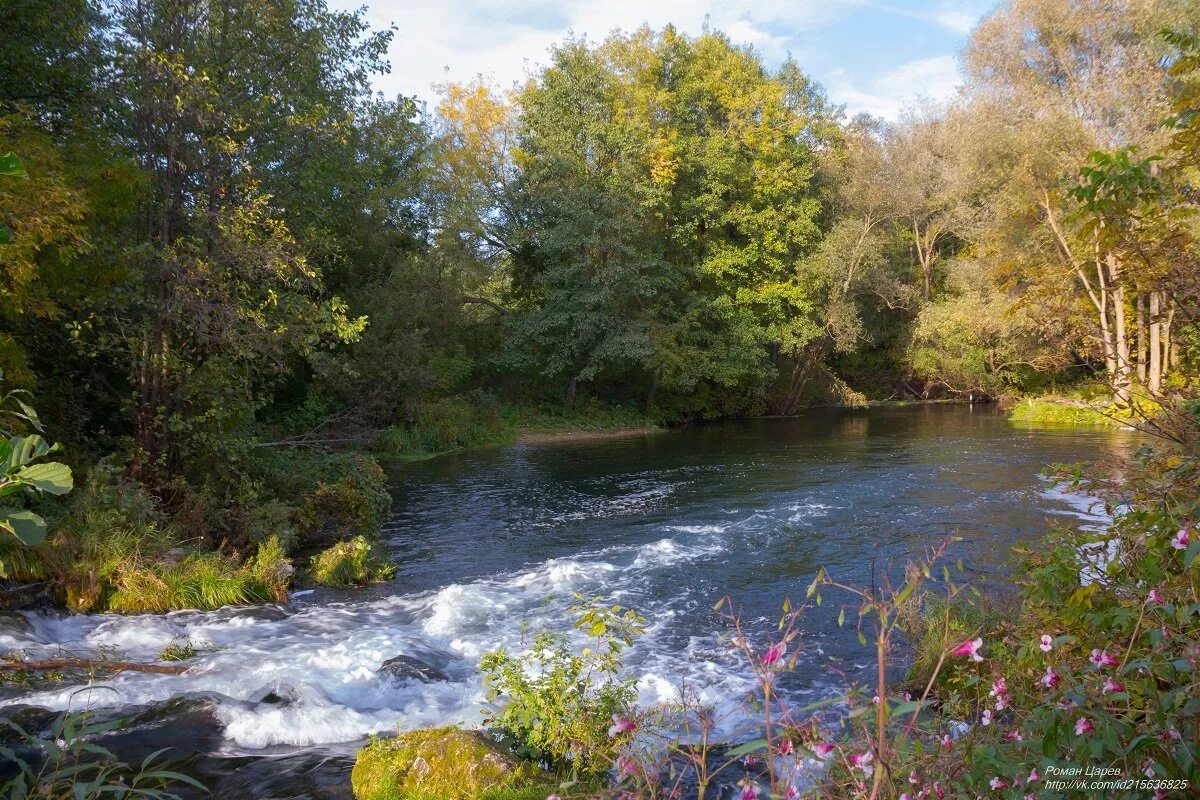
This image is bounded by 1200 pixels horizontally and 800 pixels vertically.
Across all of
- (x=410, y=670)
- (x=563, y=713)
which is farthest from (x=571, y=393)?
(x=563, y=713)

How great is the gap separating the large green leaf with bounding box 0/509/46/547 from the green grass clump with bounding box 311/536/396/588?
29.5ft

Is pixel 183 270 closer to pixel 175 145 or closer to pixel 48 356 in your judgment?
pixel 175 145

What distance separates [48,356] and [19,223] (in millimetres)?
3960

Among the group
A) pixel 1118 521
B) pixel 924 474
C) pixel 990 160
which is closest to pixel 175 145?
pixel 1118 521

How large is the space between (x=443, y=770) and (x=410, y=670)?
2.76 meters

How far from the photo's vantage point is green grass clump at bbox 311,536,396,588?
33.9ft

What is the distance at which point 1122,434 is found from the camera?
21172mm

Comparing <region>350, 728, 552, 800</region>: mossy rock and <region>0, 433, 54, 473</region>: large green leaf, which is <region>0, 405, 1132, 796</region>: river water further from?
<region>0, 433, 54, 473</region>: large green leaf

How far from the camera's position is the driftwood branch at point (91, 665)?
674 cm

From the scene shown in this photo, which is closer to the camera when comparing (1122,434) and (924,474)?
(924,474)

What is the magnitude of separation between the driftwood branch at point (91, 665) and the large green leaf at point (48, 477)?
624 centimetres

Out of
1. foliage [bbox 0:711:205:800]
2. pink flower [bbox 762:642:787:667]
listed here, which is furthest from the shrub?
pink flower [bbox 762:642:787:667]

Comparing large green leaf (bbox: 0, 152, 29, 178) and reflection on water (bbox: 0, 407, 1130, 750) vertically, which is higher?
large green leaf (bbox: 0, 152, 29, 178)

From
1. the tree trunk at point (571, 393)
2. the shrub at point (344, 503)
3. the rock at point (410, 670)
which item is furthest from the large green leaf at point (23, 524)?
the tree trunk at point (571, 393)
